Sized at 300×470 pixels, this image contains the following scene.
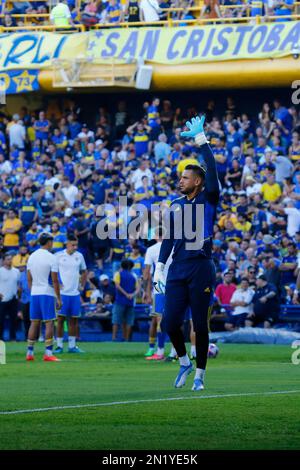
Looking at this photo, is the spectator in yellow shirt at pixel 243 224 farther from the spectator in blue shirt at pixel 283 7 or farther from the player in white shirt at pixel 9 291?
the spectator in blue shirt at pixel 283 7

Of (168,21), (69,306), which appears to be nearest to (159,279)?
(69,306)

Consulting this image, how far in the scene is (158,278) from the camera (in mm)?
13203

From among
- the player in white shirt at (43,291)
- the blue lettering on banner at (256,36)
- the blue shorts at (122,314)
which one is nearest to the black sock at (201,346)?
the player in white shirt at (43,291)

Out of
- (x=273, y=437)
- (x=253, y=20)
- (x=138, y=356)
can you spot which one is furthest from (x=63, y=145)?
(x=273, y=437)

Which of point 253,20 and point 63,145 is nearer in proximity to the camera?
point 253,20

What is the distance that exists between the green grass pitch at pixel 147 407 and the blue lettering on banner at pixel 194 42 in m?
15.9

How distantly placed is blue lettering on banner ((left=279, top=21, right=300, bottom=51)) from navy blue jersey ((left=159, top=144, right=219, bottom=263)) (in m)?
19.0

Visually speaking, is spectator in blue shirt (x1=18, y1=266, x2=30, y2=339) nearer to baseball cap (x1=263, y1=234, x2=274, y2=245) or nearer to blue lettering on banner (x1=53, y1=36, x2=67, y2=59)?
baseball cap (x1=263, y1=234, x2=274, y2=245)

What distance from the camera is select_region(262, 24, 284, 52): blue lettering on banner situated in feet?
102

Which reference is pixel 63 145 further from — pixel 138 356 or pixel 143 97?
pixel 138 356

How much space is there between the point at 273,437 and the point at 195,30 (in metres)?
24.3

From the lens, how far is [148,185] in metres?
29.4

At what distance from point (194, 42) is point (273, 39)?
219 centimetres
